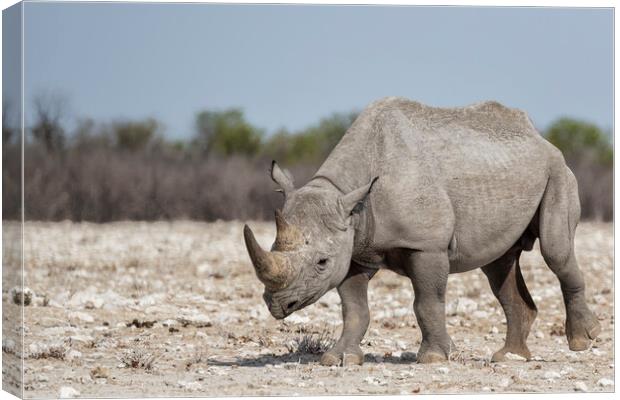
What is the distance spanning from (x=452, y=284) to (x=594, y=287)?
1.96 m

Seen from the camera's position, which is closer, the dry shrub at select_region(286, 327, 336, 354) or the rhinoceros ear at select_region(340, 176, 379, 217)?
the rhinoceros ear at select_region(340, 176, 379, 217)

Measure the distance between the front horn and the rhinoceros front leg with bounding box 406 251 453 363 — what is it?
1.39 m

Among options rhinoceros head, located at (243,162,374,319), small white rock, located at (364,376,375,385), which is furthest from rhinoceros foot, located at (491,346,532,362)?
rhinoceros head, located at (243,162,374,319)

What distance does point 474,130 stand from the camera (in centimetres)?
1262

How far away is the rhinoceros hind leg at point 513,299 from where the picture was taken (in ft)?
43.4

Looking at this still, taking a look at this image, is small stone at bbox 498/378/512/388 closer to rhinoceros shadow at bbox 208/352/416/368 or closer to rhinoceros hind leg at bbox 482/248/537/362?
rhinoceros shadow at bbox 208/352/416/368

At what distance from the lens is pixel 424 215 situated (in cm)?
1161

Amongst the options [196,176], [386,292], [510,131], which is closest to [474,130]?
[510,131]

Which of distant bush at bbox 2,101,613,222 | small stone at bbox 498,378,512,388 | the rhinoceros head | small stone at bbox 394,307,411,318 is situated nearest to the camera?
the rhinoceros head

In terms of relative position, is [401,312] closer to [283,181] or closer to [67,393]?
[283,181]

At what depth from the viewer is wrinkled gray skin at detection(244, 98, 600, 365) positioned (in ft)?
36.8

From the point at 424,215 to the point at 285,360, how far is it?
74.4 inches

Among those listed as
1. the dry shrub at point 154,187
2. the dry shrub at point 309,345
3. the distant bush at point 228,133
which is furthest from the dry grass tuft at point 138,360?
the distant bush at point 228,133

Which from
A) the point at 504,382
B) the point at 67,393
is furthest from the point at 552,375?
the point at 67,393
